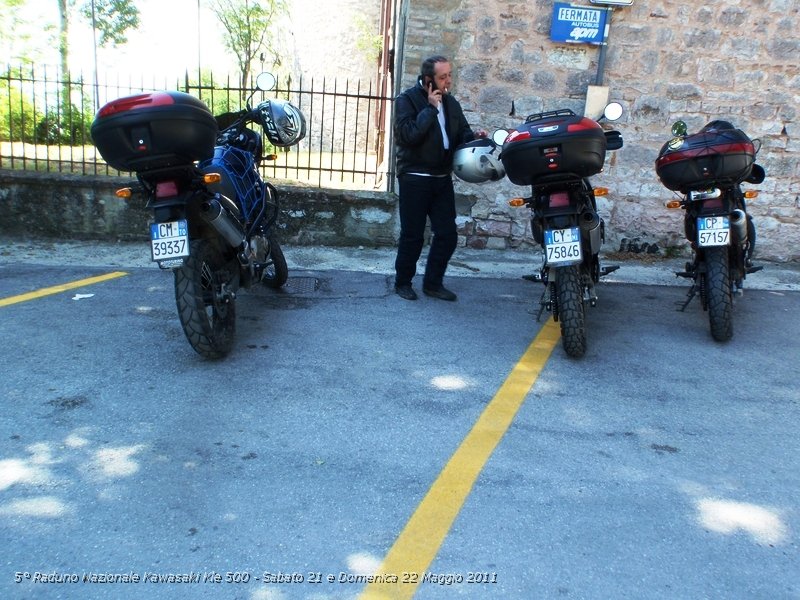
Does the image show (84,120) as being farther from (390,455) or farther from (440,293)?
(390,455)

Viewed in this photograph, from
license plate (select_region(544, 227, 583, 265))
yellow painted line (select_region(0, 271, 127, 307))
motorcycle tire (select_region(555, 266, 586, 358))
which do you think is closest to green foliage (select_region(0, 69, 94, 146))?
yellow painted line (select_region(0, 271, 127, 307))

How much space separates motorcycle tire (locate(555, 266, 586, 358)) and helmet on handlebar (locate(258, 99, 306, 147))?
218 centimetres

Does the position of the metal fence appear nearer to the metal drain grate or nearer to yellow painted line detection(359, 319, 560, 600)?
the metal drain grate

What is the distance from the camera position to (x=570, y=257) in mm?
4031

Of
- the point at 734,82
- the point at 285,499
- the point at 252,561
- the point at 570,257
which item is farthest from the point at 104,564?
the point at 734,82

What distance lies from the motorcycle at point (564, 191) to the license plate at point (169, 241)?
191 cm

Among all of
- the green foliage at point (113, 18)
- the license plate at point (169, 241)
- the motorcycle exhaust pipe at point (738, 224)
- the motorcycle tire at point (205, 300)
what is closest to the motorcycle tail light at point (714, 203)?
the motorcycle exhaust pipe at point (738, 224)

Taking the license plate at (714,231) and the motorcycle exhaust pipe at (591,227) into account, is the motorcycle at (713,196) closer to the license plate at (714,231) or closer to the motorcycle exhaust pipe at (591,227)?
the license plate at (714,231)

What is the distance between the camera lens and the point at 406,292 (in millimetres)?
5441

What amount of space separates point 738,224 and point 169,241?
3.58 meters

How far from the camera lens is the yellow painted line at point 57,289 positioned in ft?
16.3

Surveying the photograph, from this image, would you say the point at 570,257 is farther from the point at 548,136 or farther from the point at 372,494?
the point at 372,494

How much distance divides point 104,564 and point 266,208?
3168mm

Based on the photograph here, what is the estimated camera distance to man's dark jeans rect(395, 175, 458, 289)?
5223 mm
